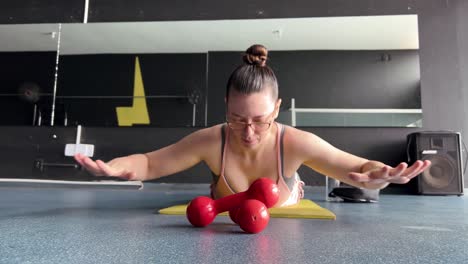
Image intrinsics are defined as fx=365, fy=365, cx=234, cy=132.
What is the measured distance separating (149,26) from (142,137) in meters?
1.05

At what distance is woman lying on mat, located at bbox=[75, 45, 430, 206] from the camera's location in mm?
1185

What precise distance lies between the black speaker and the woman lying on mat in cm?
173

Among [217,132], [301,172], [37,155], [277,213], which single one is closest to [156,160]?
[217,132]

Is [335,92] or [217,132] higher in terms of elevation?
[335,92]

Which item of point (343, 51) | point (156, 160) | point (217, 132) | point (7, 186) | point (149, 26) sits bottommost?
point (7, 186)

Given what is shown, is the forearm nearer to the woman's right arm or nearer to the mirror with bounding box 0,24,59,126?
the woman's right arm

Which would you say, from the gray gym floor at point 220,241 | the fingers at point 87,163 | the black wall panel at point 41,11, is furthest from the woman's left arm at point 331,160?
the black wall panel at point 41,11

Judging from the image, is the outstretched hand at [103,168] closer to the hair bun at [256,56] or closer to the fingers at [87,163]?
the fingers at [87,163]

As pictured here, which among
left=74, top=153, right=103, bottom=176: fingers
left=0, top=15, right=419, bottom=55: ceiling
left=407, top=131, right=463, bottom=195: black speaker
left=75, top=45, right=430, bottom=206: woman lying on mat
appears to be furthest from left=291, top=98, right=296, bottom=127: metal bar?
left=74, top=153, right=103, bottom=176: fingers

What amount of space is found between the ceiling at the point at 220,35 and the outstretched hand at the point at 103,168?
7.73ft

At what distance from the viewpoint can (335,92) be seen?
3.15 m

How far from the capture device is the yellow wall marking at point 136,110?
3305mm

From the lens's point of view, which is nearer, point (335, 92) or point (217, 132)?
point (217, 132)

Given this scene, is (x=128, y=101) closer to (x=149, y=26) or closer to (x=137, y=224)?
(x=149, y=26)
